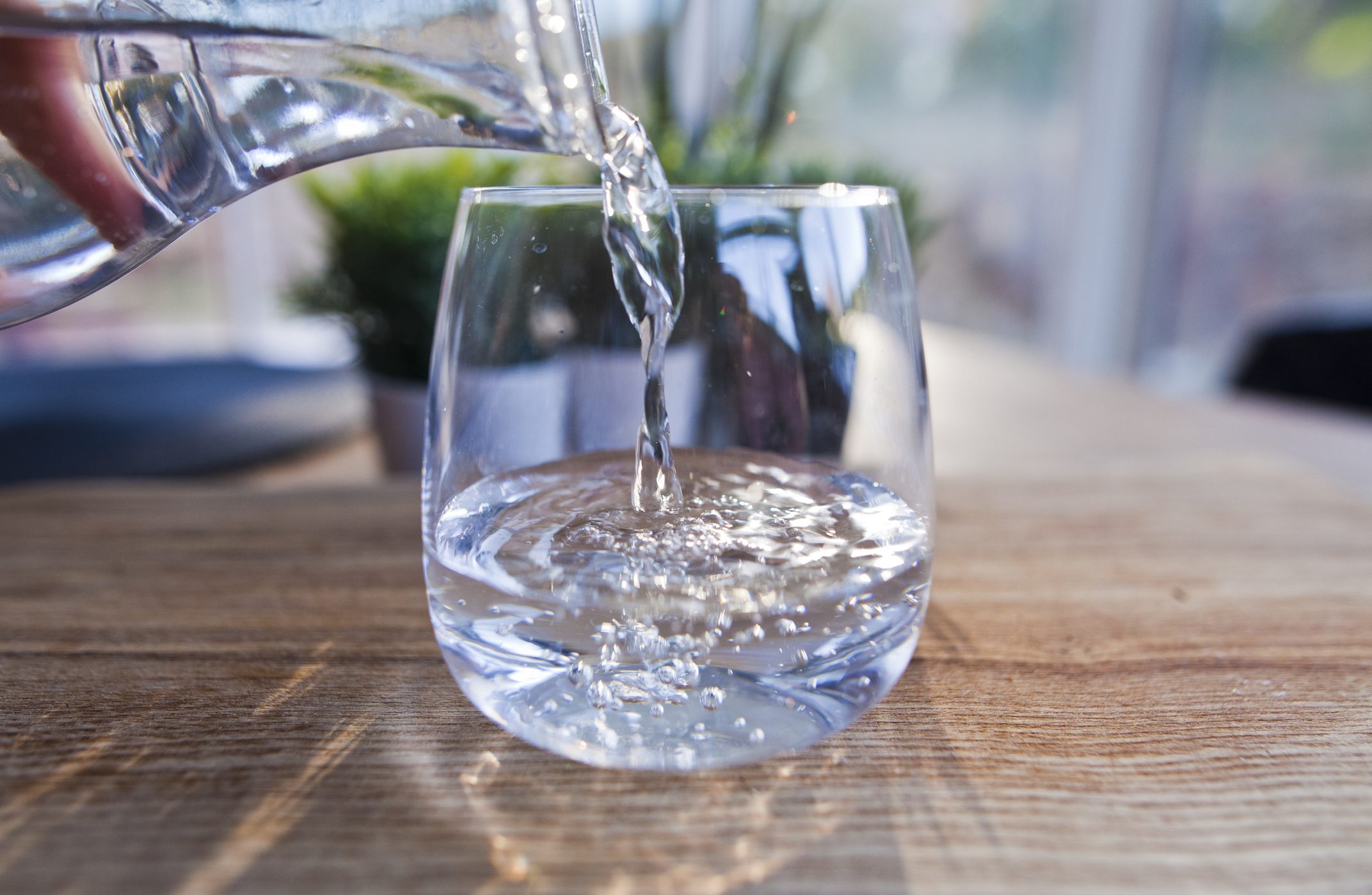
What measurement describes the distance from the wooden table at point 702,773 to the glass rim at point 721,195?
0.12 m

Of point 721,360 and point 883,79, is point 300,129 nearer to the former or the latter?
point 721,360

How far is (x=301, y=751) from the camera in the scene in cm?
23

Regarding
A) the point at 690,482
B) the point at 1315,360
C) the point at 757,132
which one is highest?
the point at 757,132

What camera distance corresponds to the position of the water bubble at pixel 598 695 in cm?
22

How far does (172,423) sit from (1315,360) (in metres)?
1.09

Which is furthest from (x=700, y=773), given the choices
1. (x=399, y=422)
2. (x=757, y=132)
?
(x=757, y=132)

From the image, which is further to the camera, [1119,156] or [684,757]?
[1119,156]

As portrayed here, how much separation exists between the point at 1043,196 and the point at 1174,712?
185 centimetres

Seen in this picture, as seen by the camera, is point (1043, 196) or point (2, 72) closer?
point (2, 72)

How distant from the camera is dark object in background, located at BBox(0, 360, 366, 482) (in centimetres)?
58

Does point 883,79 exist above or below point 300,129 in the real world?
above

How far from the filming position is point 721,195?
0.75 ft

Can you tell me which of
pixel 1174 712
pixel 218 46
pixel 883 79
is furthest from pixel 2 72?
pixel 883 79

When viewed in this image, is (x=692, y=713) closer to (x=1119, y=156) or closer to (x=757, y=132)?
(x=757, y=132)
